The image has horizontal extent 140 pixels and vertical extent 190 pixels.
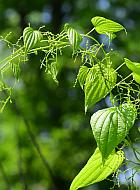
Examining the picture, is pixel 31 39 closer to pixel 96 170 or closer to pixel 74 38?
pixel 74 38

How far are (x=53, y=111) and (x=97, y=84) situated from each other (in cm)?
466

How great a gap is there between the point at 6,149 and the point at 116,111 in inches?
175

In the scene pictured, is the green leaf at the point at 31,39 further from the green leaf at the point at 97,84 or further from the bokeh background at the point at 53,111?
the bokeh background at the point at 53,111

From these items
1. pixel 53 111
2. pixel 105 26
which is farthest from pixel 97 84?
pixel 53 111

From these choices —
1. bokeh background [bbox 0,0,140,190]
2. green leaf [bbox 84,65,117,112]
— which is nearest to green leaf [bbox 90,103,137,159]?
green leaf [bbox 84,65,117,112]

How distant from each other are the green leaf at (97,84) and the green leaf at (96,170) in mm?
81

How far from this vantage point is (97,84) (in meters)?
0.67

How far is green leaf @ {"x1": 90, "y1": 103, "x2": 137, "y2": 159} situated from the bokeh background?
4.12m

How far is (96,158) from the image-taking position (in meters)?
0.72

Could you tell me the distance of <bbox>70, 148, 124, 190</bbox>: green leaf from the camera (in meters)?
0.71

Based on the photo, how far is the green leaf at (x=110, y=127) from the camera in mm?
606

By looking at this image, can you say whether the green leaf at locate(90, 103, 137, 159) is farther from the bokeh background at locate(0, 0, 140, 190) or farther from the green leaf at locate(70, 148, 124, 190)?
the bokeh background at locate(0, 0, 140, 190)

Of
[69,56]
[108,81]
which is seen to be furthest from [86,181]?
[69,56]

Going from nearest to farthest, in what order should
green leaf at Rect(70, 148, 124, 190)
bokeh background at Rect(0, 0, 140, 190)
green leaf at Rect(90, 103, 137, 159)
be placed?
green leaf at Rect(90, 103, 137, 159) → green leaf at Rect(70, 148, 124, 190) → bokeh background at Rect(0, 0, 140, 190)
